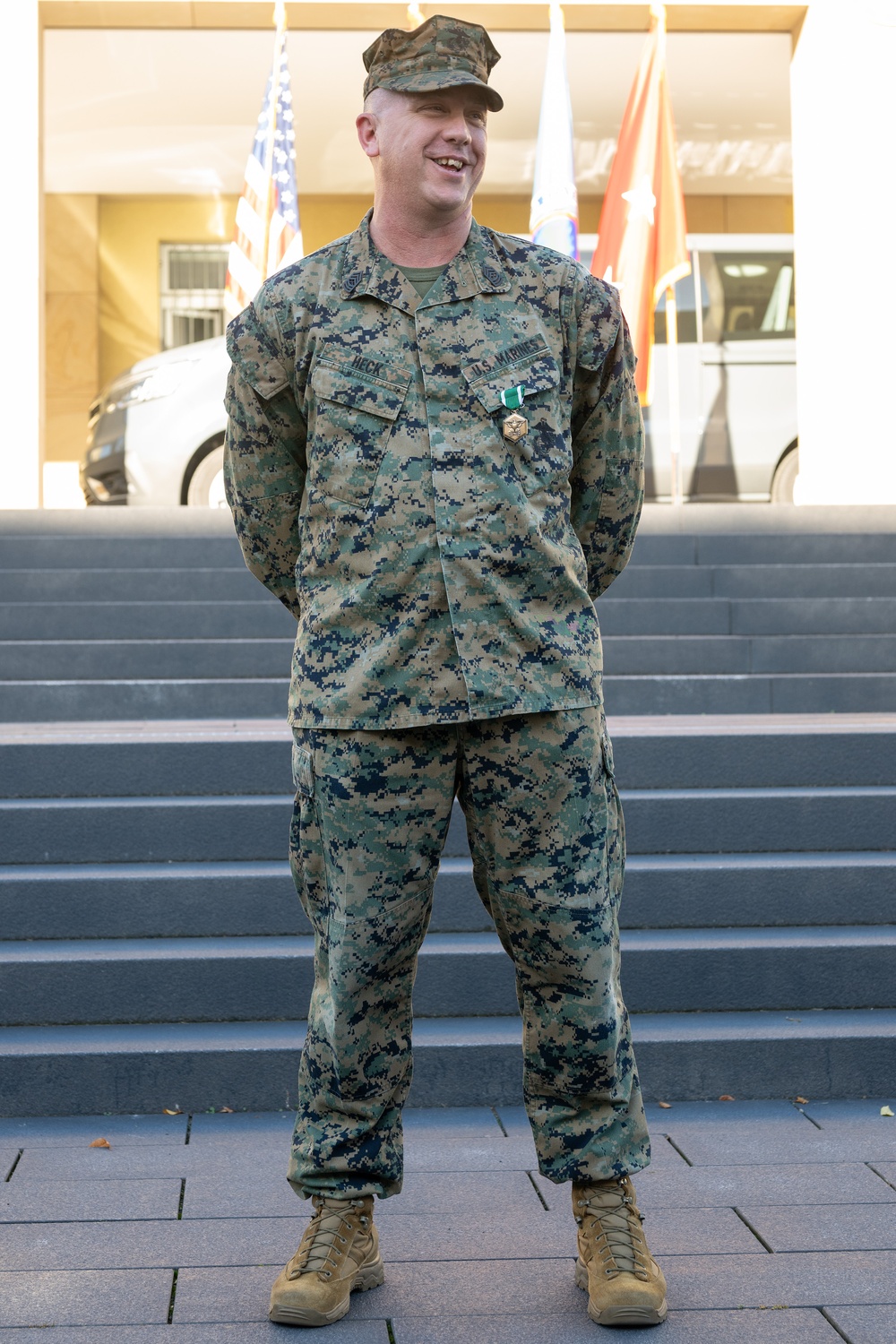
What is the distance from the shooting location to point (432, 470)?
2.33 meters

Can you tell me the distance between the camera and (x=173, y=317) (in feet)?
47.7

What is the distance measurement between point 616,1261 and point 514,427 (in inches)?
52.9

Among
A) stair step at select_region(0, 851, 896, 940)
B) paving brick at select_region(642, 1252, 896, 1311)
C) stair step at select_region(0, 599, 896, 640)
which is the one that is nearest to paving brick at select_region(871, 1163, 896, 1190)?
paving brick at select_region(642, 1252, 896, 1311)

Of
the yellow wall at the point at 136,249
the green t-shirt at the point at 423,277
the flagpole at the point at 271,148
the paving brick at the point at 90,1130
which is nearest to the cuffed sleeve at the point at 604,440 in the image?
the green t-shirt at the point at 423,277

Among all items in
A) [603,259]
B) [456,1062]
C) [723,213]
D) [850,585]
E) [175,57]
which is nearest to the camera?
[456,1062]

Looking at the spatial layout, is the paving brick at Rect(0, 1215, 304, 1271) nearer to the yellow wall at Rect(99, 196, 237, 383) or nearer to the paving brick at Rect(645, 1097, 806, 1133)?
the paving brick at Rect(645, 1097, 806, 1133)

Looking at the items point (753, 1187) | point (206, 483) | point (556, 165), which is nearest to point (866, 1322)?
point (753, 1187)

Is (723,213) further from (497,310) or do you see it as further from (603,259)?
(497,310)

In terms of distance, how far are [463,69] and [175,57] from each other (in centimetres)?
884

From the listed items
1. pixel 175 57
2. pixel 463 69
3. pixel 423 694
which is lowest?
pixel 423 694

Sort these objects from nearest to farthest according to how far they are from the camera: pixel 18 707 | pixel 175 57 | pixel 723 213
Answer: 1. pixel 18 707
2. pixel 175 57
3. pixel 723 213

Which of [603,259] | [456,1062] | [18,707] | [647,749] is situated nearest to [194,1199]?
[456,1062]

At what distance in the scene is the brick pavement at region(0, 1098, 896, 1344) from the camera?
2.39 meters

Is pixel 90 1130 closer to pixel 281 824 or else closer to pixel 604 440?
pixel 281 824
